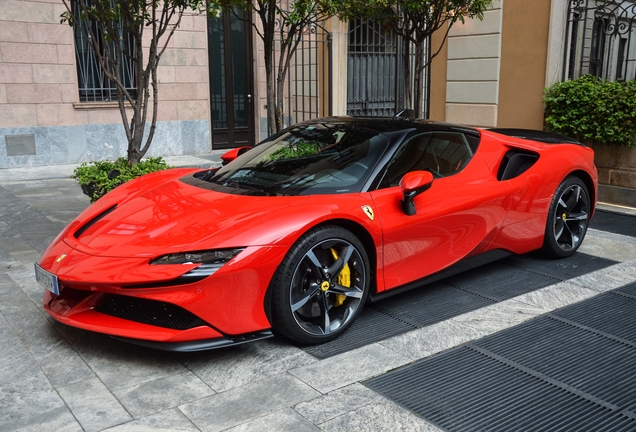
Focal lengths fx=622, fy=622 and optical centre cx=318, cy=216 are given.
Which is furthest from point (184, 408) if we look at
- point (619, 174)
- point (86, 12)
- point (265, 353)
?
point (619, 174)

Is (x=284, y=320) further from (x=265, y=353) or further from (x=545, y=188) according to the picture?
(x=545, y=188)

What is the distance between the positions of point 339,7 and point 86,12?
2.68 m

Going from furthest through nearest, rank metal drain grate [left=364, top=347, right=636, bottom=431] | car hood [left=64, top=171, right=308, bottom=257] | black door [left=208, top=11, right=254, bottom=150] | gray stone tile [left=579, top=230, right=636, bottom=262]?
black door [left=208, top=11, right=254, bottom=150], gray stone tile [left=579, top=230, right=636, bottom=262], car hood [left=64, top=171, right=308, bottom=257], metal drain grate [left=364, top=347, right=636, bottom=431]

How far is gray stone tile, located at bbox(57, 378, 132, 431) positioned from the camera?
291 centimetres

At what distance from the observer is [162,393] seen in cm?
319

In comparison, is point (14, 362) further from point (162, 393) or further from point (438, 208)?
point (438, 208)

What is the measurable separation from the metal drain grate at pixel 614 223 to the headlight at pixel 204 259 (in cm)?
476

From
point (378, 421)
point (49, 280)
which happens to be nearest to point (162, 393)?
point (49, 280)

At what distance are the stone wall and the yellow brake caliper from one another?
30.0ft

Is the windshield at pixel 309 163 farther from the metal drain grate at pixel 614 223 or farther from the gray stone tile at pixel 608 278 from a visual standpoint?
the metal drain grate at pixel 614 223

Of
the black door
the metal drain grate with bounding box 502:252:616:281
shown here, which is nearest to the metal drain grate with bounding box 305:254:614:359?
the metal drain grate with bounding box 502:252:616:281

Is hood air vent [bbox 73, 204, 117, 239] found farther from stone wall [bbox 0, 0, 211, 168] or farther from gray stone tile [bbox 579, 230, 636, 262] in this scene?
stone wall [bbox 0, 0, 211, 168]

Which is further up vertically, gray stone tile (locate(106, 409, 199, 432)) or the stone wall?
the stone wall

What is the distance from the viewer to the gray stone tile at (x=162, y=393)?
305 cm
